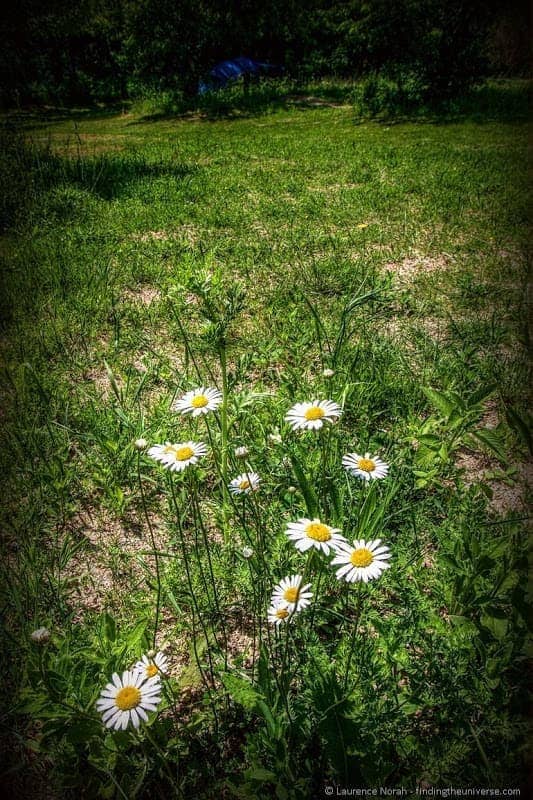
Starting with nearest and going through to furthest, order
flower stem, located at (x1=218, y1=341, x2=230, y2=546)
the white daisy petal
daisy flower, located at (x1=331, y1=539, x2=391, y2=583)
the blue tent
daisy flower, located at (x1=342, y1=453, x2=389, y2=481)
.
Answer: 1. the white daisy petal
2. daisy flower, located at (x1=331, y1=539, x2=391, y2=583)
3. daisy flower, located at (x1=342, y1=453, x2=389, y2=481)
4. flower stem, located at (x1=218, y1=341, x2=230, y2=546)
5. the blue tent

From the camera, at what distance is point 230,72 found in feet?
56.4

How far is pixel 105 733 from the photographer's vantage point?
1.08 meters

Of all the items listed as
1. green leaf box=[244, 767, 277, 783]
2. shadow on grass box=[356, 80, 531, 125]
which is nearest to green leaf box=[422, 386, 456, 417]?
green leaf box=[244, 767, 277, 783]

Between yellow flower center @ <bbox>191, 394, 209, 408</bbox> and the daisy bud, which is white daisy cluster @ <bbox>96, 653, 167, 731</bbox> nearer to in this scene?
the daisy bud

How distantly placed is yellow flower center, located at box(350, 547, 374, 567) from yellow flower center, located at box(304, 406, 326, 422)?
1.26 ft

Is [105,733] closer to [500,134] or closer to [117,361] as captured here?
[117,361]

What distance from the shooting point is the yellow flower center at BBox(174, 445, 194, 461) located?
130 cm

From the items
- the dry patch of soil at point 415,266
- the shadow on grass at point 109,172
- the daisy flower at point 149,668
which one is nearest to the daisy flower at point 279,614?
the daisy flower at point 149,668

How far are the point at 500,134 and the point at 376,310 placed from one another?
7684mm

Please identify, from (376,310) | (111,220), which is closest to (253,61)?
(111,220)

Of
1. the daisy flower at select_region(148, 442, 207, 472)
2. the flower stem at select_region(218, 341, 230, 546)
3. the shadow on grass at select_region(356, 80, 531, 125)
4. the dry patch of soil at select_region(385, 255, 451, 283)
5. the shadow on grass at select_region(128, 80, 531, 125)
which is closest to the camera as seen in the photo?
the daisy flower at select_region(148, 442, 207, 472)

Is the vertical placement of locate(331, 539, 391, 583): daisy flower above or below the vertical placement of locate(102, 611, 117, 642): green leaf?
above

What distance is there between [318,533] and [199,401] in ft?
1.95

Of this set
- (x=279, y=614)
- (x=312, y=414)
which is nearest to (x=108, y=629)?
(x=279, y=614)
